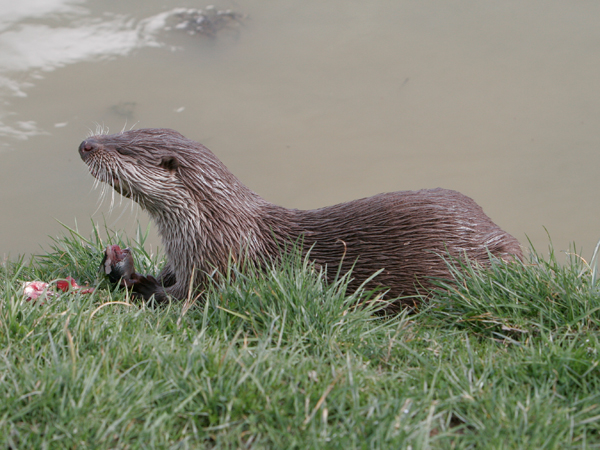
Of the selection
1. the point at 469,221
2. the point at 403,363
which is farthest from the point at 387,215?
the point at 403,363

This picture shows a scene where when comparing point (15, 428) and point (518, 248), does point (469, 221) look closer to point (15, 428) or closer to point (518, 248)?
point (518, 248)

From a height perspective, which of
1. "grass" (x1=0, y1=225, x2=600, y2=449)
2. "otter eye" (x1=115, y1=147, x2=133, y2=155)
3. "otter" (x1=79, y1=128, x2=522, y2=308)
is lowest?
"grass" (x1=0, y1=225, x2=600, y2=449)

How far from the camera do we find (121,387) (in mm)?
1620

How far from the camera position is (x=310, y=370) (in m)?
1.73

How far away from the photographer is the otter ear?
261 centimetres

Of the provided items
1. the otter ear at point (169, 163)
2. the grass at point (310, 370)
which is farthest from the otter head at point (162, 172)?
the grass at point (310, 370)

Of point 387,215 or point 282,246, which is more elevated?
point 387,215

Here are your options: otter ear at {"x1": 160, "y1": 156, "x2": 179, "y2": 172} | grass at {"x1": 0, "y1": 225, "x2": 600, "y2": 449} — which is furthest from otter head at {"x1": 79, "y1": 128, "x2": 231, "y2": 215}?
grass at {"x1": 0, "y1": 225, "x2": 600, "y2": 449}

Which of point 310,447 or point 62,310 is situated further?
point 62,310

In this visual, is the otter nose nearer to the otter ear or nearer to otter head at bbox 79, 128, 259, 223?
otter head at bbox 79, 128, 259, 223

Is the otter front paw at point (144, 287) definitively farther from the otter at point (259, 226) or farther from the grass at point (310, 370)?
the grass at point (310, 370)

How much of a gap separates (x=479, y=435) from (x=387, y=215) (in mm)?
1259

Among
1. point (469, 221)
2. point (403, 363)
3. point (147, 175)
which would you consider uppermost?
point (147, 175)

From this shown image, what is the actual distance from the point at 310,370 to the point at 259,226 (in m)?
1.11
